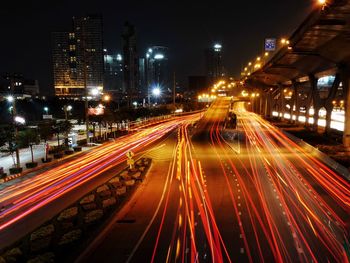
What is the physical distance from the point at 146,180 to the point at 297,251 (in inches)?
516

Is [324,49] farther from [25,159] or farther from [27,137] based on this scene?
[25,159]

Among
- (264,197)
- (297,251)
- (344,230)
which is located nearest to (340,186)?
(264,197)

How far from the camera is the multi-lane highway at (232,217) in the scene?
39.2ft

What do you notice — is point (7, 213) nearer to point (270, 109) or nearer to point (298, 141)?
point (298, 141)

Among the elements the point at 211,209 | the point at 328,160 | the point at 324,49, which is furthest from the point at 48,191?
the point at 324,49

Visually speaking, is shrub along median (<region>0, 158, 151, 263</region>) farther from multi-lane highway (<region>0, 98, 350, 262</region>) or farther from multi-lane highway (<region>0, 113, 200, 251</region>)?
multi-lane highway (<region>0, 113, 200, 251</region>)

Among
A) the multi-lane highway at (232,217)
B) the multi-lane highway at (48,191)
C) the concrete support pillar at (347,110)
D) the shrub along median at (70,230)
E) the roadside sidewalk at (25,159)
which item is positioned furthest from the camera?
the concrete support pillar at (347,110)

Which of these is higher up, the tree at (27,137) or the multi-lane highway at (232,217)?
the tree at (27,137)

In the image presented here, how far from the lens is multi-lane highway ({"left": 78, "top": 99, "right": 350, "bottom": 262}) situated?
1195 cm

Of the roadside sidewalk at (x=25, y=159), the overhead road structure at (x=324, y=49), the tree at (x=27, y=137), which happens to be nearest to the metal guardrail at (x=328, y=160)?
the overhead road structure at (x=324, y=49)

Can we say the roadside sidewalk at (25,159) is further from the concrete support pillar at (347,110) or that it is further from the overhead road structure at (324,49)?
the concrete support pillar at (347,110)

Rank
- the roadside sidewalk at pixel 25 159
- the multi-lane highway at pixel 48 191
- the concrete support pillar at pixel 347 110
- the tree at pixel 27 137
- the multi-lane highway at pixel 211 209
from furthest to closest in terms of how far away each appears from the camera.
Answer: the concrete support pillar at pixel 347 110 < the tree at pixel 27 137 < the roadside sidewalk at pixel 25 159 < the multi-lane highway at pixel 48 191 < the multi-lane highway at pixel 211 209

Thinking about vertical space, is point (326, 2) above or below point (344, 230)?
above

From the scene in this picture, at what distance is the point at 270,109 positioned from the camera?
103 meters
